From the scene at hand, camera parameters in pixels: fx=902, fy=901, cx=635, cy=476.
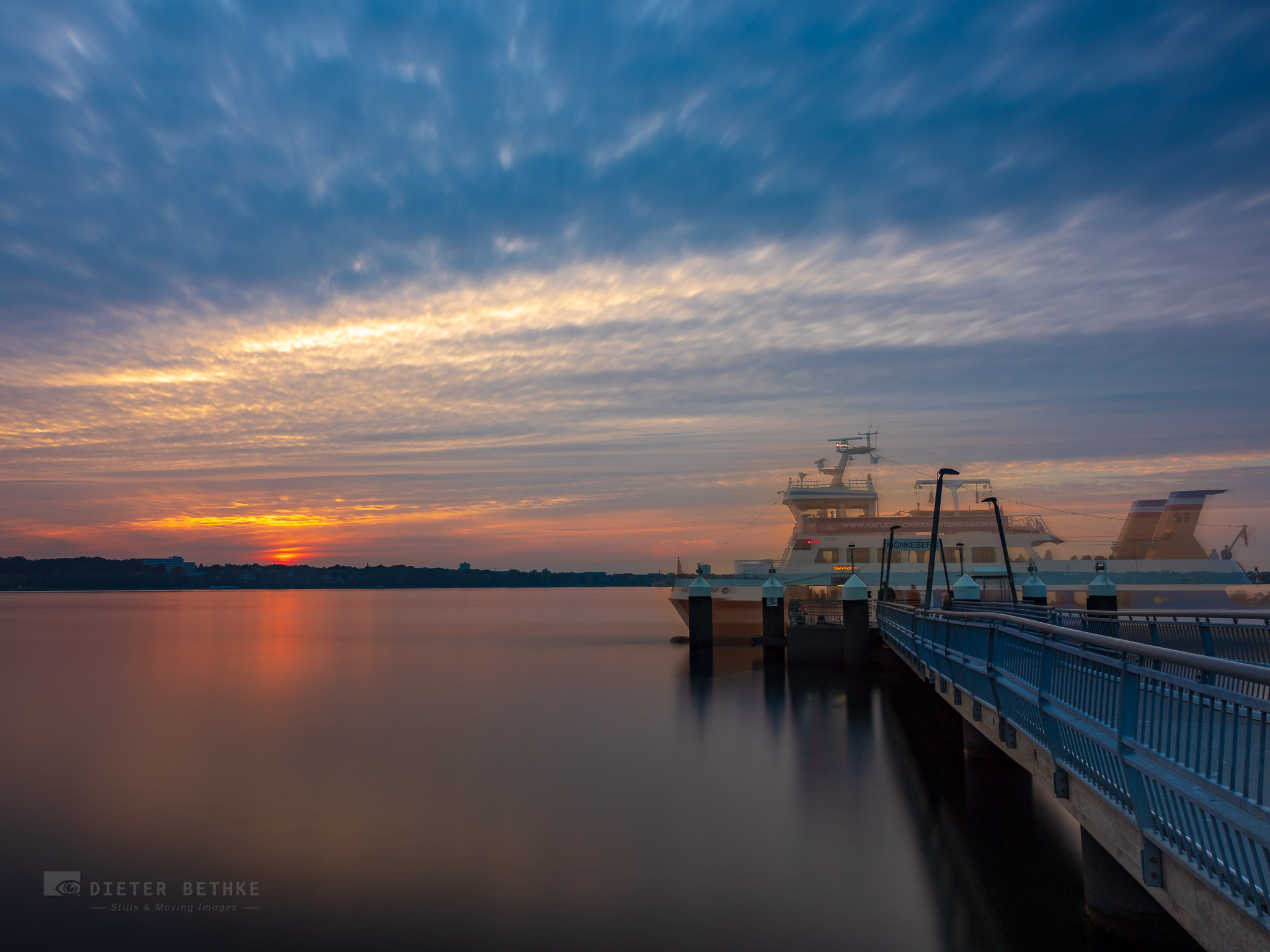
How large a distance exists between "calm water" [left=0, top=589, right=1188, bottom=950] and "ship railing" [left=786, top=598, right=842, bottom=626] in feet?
15.5

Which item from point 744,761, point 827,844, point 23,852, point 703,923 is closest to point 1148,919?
point 703,923

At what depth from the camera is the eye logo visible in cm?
1338

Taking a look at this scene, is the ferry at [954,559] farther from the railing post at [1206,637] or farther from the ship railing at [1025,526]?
the railing post at [1206,637]

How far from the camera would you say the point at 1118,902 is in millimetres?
9789

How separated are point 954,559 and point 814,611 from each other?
36.3ft

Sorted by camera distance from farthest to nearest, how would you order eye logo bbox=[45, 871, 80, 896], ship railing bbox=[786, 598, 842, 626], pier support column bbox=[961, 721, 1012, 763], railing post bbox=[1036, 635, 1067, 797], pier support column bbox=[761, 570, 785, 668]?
ship railing bbox=[786, 598, 842, 626] → pier support column bbox=[761, 570, 785, 668] → pier support column bbox=[961, 721, 1012, 763] → eye logo bbox=[45, 871, 80, 896] → railing post bbox=[1036, 635, 1067, 797]

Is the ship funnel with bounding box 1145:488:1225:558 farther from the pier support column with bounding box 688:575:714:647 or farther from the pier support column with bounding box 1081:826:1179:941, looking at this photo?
the pier support column with bounding box 1081:826:1179:941

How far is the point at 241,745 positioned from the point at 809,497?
115 ft

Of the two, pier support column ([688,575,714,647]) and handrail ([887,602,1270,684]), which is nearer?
handrail ([887,602,1270,684])

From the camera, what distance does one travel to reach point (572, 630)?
8106cm

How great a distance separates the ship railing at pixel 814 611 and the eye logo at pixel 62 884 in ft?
101

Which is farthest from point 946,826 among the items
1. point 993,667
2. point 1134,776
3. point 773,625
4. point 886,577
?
point 886,577

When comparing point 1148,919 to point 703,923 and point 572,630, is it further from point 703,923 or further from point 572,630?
point 572,630

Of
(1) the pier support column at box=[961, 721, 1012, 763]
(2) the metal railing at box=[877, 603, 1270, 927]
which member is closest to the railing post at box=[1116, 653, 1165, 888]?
(2) the metal railing at box=[877, 603, 1270, 927]
